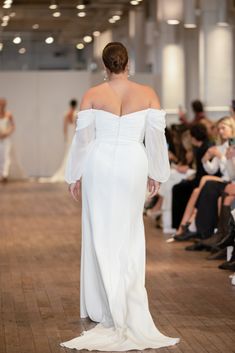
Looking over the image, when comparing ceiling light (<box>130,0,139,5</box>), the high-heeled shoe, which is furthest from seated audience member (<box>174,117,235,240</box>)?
ceiling light (<box>130,0,139,5</box>)

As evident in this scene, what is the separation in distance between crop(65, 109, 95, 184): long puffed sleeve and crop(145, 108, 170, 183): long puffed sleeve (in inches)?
12.2

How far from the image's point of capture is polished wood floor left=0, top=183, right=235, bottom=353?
18.3 ft

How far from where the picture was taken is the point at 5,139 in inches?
772

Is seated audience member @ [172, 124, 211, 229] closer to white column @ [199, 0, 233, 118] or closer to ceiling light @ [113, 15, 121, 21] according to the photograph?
white column @ [199, 0, 233, 118]

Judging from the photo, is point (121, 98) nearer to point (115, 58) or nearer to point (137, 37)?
point (115, 58)

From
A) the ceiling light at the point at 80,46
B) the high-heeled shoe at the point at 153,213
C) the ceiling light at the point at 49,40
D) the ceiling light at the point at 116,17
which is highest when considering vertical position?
the ceiling light at the point at 116,17

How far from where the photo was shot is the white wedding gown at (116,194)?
5.68 metres

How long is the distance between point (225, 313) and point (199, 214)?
10.6 feet

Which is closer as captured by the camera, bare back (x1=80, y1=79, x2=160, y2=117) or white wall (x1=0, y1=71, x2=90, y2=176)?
bare back (x1=80, y1=79, x2=160, y2=117)

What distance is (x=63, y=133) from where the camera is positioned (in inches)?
850

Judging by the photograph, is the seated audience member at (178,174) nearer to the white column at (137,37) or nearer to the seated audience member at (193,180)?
the seated audience member at (193,180)

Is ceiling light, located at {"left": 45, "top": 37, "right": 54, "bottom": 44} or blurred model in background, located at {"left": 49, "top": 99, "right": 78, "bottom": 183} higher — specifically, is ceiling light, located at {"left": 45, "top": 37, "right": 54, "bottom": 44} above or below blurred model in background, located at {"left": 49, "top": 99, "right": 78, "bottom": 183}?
above

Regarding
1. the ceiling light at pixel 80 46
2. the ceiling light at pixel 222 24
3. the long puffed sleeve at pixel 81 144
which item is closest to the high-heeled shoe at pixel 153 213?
the ceiling light at pixel 222 24

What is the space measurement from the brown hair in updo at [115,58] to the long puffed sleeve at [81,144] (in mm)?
268
